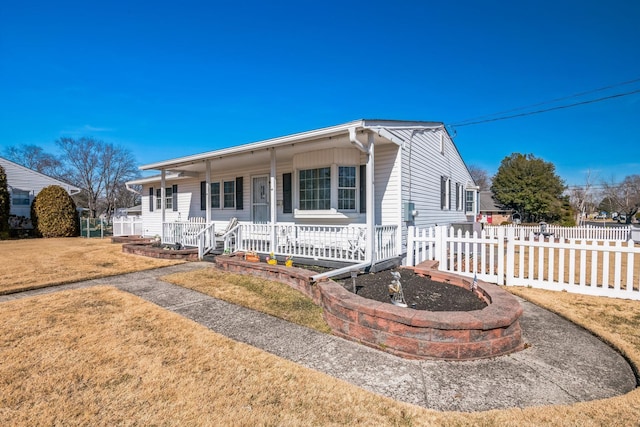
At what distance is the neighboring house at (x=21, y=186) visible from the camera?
19.5 m

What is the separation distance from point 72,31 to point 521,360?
50.9 ft

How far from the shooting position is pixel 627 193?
46.8 m

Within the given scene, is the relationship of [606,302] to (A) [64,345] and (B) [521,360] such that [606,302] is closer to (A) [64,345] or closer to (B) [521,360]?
(B) [521,360]

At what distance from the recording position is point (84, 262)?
345 inches

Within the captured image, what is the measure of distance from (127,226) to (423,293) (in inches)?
666

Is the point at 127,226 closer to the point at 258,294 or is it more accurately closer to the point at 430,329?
the point at 258,294

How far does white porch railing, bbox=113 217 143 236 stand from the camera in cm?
1648

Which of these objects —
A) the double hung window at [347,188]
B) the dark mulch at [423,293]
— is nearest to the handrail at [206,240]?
the double hung window at [347,188]


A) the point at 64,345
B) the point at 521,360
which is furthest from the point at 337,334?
the point at 64,345

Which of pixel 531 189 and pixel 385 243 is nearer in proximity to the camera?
pixel 385 243

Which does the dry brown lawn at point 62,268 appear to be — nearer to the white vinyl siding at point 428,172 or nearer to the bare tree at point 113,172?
the white vinyl siding at point 428,172

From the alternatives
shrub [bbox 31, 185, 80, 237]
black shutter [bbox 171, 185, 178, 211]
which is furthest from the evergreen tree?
shrub [bbox 31, 185, 80, 237]

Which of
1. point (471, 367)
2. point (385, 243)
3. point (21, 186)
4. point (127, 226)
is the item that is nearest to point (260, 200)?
point (385, 243)

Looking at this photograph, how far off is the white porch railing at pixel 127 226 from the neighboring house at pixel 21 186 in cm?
807
